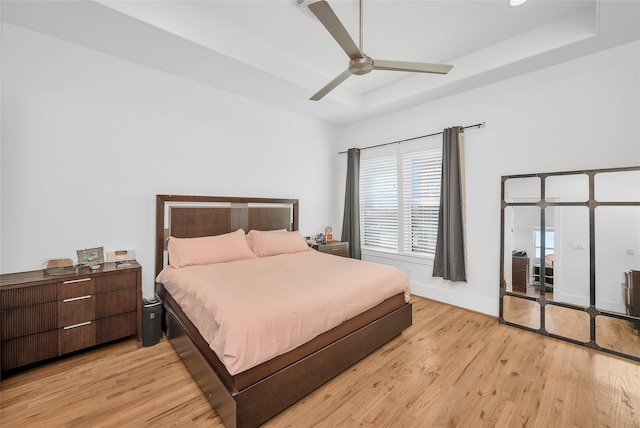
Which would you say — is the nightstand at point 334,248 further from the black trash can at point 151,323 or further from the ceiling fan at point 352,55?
the ceiling fan at point 352,55

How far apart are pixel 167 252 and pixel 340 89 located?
316 cm

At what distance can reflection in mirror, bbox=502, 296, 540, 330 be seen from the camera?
289 cm

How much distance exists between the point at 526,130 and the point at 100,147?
465 centimetres

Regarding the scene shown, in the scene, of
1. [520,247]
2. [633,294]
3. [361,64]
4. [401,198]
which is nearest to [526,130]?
[520,247]

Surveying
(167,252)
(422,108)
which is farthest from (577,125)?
(167,252)

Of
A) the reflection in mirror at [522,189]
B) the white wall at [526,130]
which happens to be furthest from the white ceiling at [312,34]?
the reflection in mirror at [522,189]

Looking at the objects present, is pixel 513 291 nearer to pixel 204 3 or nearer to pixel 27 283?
pixel 204 3

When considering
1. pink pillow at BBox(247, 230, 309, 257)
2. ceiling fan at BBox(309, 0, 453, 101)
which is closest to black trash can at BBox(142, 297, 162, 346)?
pink pillow at BBox(247, 230, 309, 257)

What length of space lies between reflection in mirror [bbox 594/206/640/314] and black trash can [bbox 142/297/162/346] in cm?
424

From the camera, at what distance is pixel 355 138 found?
4898 mm

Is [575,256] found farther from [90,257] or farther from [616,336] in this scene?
[90,257]

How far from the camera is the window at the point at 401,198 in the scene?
12.8ft

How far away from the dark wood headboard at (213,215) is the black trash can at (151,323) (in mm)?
593

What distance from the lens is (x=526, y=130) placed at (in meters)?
3.06
